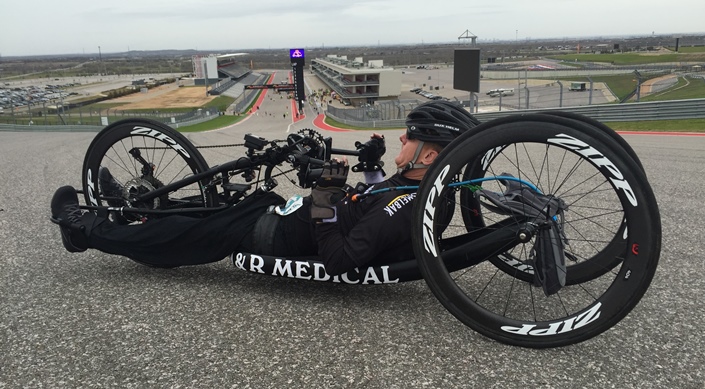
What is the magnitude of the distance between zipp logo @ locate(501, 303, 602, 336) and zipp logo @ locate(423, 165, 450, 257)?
1.86 feet

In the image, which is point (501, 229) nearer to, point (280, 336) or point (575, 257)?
point (575, 257)

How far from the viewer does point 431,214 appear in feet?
8.37

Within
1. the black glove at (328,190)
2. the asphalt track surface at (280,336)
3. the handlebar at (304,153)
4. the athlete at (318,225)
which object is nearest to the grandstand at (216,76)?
the athlete at (318,225)

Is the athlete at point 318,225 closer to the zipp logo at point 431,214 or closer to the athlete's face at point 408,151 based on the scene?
the athlete's face at point 408,151

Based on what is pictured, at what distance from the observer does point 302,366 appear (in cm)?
243

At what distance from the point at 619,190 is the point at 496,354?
102 centimetres

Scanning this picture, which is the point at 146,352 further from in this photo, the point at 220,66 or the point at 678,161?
the point at 220,66

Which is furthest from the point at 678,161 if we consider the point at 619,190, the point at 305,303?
the point at 305,303

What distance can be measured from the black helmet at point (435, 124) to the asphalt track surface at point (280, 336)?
3.45 ft

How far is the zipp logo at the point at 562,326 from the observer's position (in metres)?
2.39

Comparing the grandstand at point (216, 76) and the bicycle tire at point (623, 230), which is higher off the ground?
the grandstand at point (216, 76)

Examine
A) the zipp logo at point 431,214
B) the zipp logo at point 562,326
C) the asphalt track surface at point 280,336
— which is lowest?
the asphalt track surface at point 280,336

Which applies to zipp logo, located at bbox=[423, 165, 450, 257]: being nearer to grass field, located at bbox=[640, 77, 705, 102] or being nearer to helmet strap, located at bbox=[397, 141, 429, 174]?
helmet strap, located at bbox=[397, 141, 429, 174]

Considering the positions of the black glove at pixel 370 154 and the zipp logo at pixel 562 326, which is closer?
the zipp logo at pixel 562 326
